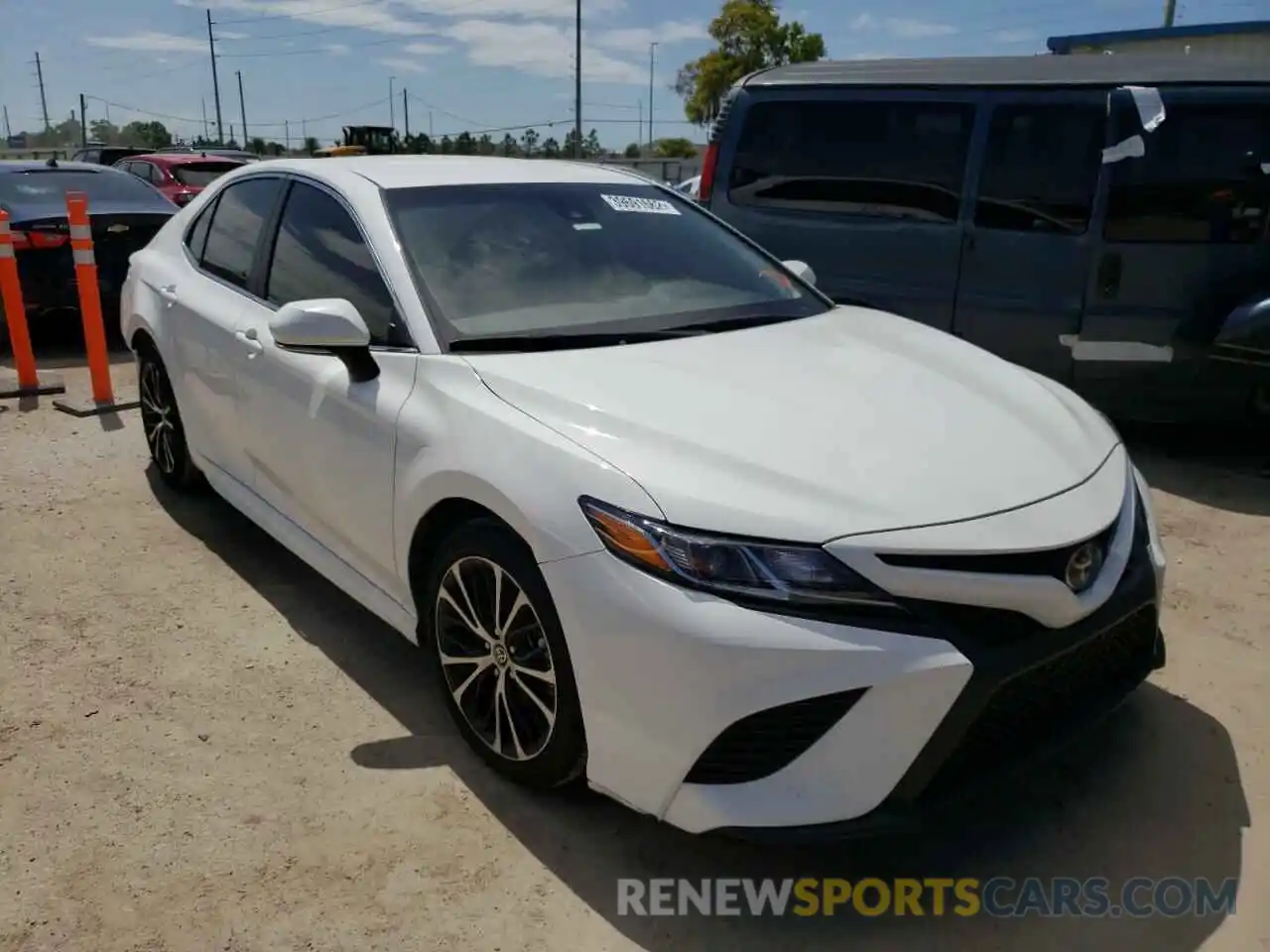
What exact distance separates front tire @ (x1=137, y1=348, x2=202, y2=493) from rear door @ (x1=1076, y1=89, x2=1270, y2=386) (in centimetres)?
432

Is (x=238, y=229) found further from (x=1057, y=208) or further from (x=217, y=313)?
(x=1057, y=208)

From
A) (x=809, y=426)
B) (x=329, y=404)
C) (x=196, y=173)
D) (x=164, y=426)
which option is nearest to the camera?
(x=809, y=426)

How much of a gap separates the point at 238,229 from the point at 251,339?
73cm

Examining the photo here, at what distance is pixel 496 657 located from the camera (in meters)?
2.64

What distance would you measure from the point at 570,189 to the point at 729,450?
5.33 ft

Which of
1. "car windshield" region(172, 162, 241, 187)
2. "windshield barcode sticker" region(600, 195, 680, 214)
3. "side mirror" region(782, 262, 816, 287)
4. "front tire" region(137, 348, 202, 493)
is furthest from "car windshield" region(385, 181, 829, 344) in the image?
"car windshield" region(172, 162, 241, 187)

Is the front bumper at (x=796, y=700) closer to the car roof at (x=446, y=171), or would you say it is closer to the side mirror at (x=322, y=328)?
the side mirror at (x=322, y=328)

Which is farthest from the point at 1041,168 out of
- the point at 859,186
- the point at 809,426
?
the point at 809,426

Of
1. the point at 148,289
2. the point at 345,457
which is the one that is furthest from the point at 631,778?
the point at 148,289

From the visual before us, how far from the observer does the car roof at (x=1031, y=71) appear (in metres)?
5.12

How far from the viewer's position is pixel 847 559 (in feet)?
6.91

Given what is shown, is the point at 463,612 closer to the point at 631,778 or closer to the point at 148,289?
the point at 631,778

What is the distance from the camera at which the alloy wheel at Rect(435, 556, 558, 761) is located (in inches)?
98.3

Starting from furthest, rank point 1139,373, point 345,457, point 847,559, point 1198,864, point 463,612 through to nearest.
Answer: point 1139,373 < point 345,457 < point 463,612 < point 1198,864 < point 847,559
